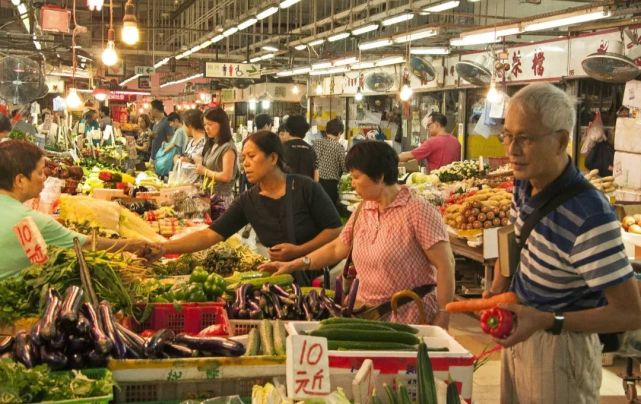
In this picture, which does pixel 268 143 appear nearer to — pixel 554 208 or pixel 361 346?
pixel 361 346

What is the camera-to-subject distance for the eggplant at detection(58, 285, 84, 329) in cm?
317

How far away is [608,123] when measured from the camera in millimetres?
13250

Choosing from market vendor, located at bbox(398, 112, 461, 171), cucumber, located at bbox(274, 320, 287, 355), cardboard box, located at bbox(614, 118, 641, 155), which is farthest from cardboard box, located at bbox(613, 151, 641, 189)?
cucumber, located at bbox(274, 320, 287, 355)

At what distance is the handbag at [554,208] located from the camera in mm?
2922

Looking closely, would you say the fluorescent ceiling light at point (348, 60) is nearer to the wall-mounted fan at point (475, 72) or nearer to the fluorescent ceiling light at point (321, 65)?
the fluorescent ceiling light at point (321, 65)

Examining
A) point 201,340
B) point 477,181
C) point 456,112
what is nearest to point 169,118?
point 456,112

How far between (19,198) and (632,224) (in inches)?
221

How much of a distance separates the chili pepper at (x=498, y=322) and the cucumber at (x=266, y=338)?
0.93 metres

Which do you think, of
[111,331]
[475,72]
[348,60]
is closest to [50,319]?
[111,331]

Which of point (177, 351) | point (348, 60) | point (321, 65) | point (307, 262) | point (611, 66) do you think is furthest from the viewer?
point (321, 65)

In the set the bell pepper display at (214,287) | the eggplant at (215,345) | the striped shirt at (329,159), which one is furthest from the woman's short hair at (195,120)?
the eggplant at (215,345)

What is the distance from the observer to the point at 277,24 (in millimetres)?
29250

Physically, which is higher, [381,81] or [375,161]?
[381,81]

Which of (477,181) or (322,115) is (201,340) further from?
(322,115)
